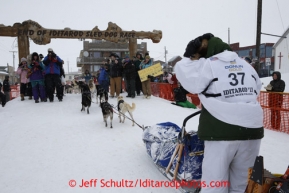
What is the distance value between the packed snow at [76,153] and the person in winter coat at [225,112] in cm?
116

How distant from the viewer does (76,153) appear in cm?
388

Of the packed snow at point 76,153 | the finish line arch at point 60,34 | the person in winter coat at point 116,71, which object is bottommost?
the packed snow at point 76,153

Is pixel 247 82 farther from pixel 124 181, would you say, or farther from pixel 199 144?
pixel 124 181

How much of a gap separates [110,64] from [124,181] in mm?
7438

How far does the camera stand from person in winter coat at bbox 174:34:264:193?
66.4 inches

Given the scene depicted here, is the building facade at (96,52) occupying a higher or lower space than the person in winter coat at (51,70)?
higher

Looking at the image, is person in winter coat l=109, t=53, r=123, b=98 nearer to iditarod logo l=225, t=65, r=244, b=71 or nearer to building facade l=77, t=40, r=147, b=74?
iditarod logo l=225, t=65, r=244, b=71

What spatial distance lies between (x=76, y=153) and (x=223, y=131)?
2.96 metres

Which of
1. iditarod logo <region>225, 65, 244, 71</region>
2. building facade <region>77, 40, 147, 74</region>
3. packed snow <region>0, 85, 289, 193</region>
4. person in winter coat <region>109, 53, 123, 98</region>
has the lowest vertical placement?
packed snow <region>0, 85, 289, 193</region>

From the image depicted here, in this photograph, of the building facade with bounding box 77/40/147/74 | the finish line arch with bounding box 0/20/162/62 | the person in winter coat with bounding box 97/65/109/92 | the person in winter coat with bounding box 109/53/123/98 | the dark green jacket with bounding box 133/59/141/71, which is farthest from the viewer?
the building facade with bounding box 77/40/147/74

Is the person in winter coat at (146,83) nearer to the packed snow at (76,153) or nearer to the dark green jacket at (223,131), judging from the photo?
the packed snow at (76,153)

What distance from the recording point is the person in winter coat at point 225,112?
169cm

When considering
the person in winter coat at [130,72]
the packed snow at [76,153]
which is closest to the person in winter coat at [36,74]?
the packed snow at [76,153]

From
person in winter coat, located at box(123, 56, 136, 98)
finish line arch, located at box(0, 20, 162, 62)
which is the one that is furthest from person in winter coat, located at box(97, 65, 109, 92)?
finish line arch, located at box(0, 20, 162, 62)
